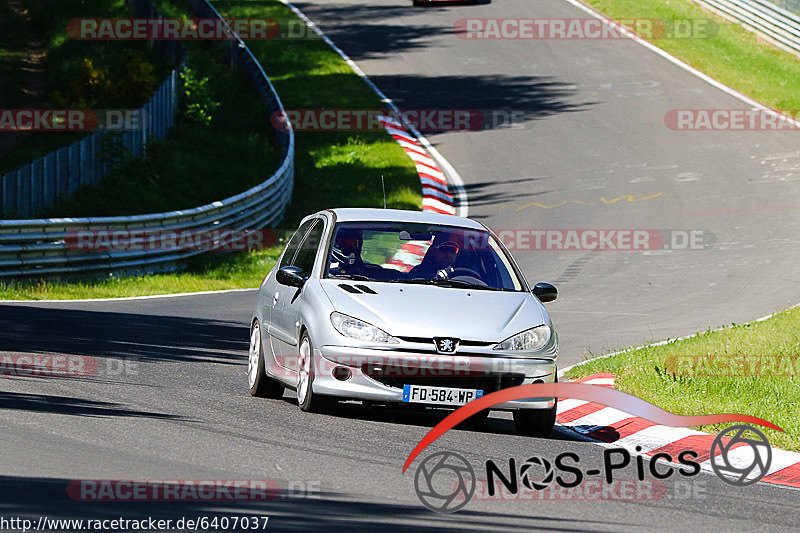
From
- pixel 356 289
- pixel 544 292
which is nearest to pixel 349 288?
pixel 356 289

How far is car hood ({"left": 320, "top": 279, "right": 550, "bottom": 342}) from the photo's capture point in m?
9.44

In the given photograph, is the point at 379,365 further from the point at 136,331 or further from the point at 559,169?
the point at 559,169

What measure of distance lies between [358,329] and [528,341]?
124 centimetres

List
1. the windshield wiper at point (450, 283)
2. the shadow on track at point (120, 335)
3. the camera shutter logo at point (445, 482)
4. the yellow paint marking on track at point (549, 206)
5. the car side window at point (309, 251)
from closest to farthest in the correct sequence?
the camera shutter logo at point (445, 482), the windshield wiper at point (450, 283), the car side window at point (309, 251), the shadow on track at point (120, 335), the yellow paint marking on track at point (549, 206)

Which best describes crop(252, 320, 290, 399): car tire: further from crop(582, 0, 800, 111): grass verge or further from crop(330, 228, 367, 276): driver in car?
crop(582, 0, 800, 111): grass verge

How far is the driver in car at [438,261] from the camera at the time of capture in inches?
415

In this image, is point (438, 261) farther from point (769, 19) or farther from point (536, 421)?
point (769, 19)

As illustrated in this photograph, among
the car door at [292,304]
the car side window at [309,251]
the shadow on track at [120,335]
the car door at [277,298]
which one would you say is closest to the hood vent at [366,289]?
the car door at [292,304]

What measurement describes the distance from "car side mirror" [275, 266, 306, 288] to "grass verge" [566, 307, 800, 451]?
10.5ft

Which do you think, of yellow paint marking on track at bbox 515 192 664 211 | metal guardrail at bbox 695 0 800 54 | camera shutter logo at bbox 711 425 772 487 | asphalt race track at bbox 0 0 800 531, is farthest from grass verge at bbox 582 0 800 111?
camera shutter logo at bbox 711 425 772 487

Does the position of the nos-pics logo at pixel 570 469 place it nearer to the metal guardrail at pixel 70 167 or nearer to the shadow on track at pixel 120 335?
the shadow on track at pixel 120 335

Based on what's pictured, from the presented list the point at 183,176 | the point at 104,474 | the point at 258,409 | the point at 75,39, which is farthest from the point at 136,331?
the point at 75,39

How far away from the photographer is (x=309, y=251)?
11078 millimetres

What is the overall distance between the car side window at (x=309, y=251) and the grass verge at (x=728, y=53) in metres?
29.4
